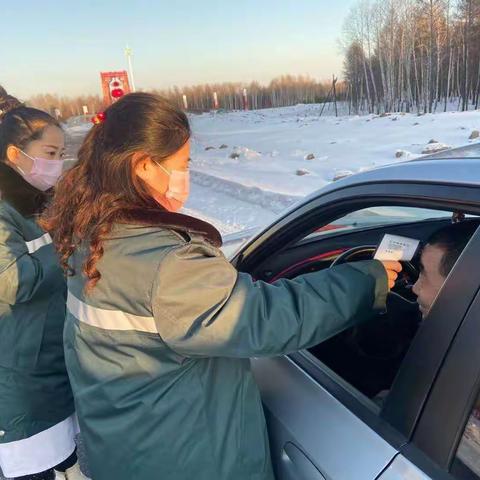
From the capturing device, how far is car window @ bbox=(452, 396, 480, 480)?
3.22 feet

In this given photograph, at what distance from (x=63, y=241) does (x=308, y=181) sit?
8547 mm

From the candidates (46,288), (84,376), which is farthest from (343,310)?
(46,288)

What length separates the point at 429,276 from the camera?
129cm

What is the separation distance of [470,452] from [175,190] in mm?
989

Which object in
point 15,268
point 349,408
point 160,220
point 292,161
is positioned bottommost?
point 292,161

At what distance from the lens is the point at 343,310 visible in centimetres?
122

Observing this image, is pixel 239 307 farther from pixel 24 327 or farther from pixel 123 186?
pixel 24 327

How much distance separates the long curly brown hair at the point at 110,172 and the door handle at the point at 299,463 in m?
0.72

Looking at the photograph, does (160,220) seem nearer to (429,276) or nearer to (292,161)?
(429,276)

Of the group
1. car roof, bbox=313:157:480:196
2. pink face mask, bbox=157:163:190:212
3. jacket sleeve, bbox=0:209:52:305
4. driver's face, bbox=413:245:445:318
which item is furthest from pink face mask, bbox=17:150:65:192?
driver's face, bbox=413:245:445:318

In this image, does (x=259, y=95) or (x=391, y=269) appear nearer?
(x=391, y=269)

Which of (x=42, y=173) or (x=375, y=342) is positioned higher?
(x=42, y=173)

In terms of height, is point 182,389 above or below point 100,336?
below

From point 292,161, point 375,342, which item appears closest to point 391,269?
point 375,342
